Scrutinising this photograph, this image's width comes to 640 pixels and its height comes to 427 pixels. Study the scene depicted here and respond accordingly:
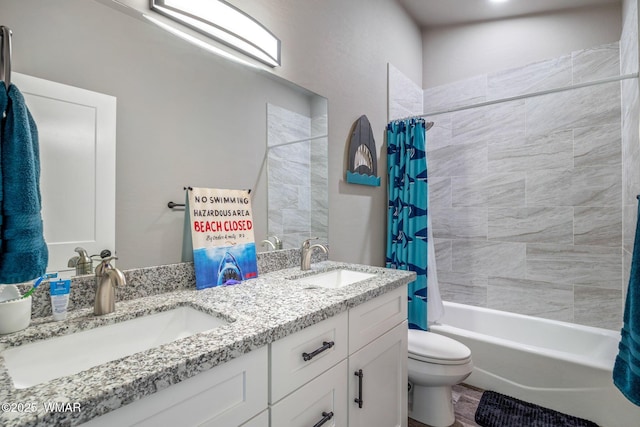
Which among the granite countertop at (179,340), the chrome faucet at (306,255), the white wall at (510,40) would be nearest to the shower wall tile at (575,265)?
the white wall at (510,40)

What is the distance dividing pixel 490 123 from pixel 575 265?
134 centimetres

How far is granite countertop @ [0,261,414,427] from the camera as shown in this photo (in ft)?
1.65

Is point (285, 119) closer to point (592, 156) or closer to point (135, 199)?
point (135, 199)

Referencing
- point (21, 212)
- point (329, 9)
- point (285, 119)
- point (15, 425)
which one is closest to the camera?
point (15, 425)

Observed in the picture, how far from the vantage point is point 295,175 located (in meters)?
1.73

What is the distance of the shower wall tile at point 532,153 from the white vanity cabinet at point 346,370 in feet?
6.05

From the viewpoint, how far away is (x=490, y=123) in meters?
2.75

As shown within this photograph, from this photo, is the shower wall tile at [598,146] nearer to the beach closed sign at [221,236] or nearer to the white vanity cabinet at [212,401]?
the beach closed sign at [221,236]

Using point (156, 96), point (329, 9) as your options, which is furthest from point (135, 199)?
point (329, 9)

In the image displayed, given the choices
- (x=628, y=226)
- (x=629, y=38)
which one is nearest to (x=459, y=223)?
(x=628, y=226)

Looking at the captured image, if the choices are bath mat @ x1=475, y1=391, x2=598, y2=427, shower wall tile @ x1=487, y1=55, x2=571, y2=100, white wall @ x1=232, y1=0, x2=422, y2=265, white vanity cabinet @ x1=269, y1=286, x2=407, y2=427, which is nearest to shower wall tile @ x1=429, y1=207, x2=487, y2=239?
white wall @ x1=232, y1=0, x2=422, y2=265

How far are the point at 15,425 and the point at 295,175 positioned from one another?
143 centimetres

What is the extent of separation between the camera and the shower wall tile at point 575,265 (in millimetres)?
2262

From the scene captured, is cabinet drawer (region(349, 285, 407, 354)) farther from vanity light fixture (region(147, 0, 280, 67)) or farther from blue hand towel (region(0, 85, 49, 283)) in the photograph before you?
vanity light fixture (region(147, 0, 280, 67))
